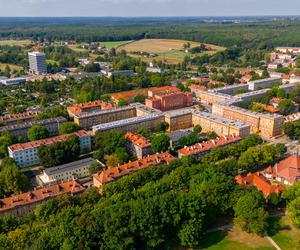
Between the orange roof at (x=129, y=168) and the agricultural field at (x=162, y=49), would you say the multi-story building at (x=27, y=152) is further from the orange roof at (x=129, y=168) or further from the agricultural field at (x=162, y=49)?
the agricultural field at (x=162, y=49)

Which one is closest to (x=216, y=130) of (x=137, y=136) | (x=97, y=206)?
(x=137, y=136)

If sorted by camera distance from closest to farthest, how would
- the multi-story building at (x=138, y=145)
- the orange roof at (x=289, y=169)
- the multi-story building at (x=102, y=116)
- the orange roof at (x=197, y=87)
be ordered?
the orange roof at (x=289, y=169) < the multi-story building at (x=138, y=145) < the multi-story building at (x=102, y=116) < the orange roof at (x=197, y=87)

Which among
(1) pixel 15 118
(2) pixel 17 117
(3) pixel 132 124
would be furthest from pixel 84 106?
(3) pixel 132 124

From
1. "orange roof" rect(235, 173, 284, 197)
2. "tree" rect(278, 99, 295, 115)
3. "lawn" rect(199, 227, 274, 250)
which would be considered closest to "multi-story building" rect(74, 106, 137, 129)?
"tree" rect(278, 99, 295, 115)

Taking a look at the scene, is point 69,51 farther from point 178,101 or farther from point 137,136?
point 137,136

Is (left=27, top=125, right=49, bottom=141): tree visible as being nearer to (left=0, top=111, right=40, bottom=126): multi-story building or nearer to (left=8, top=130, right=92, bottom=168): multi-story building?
(left=8, top=130, right=92, bottom=168): multi-story building

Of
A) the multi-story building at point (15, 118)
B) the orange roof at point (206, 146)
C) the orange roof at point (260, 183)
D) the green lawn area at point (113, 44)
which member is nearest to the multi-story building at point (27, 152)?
the multi-story building at point (15, 118)
